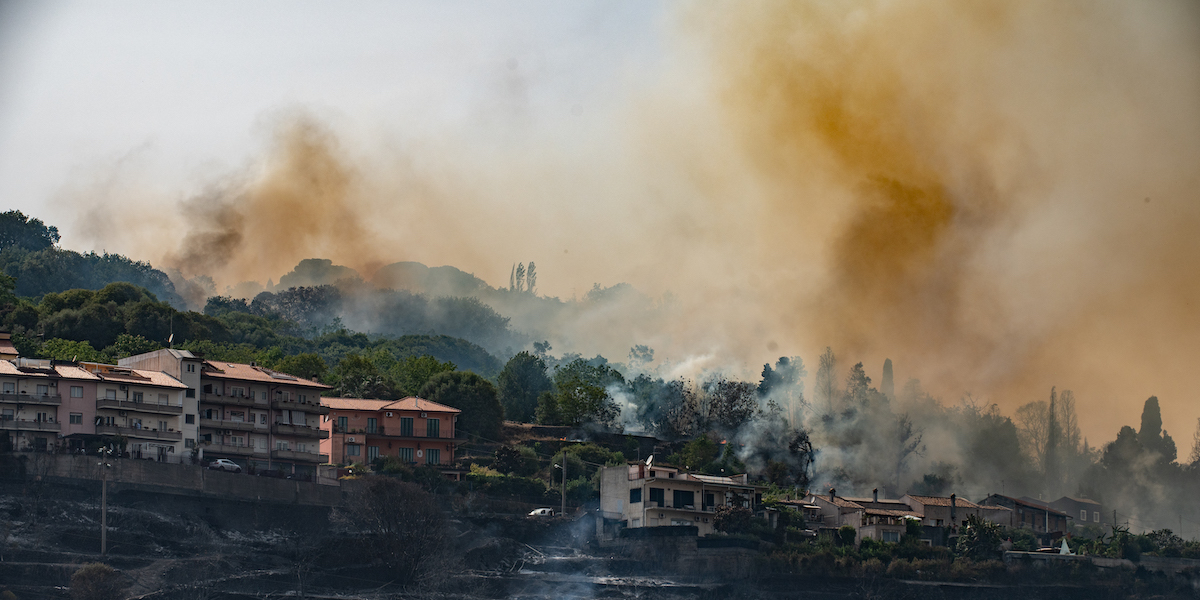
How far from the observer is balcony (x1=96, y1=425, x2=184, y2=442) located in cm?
9162

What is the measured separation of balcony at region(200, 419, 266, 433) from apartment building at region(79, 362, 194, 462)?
1.90 m

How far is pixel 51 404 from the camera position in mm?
90188

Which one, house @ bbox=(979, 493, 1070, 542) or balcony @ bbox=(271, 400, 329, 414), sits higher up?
balcony @ bbox=(271, 400, 329, 414)

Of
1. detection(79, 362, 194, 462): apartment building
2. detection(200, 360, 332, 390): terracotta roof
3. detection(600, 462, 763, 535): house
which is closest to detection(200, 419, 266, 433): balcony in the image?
detection(79, 362, 194, 462): apartment building

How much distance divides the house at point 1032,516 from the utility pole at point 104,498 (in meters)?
73.3

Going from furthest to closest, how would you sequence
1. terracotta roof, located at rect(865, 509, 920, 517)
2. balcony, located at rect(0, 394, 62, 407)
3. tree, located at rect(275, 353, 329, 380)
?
1. tree, located at rect(275, 353, 329, 380)
2. terracotta roof, located at rect(865, 509, 920, 517)
3. balcony, located at rect(0, 394, 62, 407)

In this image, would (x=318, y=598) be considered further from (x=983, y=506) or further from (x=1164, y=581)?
(x=1164, y=581)

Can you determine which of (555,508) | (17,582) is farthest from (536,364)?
(17,582)

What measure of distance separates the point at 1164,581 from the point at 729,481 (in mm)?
38484

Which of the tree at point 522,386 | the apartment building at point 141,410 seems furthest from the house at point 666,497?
the tree at point 522,386

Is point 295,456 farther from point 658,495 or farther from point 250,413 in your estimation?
point 658,495

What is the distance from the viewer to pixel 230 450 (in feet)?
326

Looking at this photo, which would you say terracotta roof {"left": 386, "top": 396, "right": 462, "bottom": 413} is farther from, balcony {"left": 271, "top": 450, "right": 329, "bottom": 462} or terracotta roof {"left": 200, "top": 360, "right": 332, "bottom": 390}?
balcony {"left": 271, "top": 450, "right": 329, "bottom": 462}

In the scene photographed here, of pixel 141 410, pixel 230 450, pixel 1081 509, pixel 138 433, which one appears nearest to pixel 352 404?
pixel 230 450
